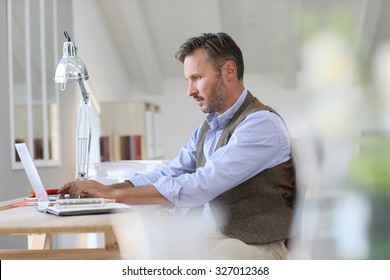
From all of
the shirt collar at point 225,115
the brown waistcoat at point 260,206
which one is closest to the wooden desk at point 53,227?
the brown waistcoat at point 260,206

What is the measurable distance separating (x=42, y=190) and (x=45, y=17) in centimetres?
112

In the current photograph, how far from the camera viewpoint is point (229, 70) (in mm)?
1400

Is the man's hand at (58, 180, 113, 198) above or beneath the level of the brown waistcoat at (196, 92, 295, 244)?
above

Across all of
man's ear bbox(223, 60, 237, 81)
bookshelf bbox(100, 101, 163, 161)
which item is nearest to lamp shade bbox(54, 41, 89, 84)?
man's ear bbox(223, 60, 237, 81)

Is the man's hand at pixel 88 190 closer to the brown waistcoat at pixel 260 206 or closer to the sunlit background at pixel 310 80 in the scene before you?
the brown waistcoat at pixel 260 206

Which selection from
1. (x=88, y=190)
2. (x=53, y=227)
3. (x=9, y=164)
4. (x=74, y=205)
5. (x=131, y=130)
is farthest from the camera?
(x=131, y=130)

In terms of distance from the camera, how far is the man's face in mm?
1383

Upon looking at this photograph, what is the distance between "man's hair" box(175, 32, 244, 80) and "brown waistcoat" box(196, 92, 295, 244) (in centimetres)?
27

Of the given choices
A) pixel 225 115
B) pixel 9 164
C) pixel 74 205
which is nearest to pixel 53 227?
pixel 74 205

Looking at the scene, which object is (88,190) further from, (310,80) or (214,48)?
(310,80)

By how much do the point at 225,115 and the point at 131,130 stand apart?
3.33 meters

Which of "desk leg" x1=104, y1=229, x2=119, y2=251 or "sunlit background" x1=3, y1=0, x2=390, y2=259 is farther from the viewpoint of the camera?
"desk leg" x1=104, y1=229, x2=119, y2=251

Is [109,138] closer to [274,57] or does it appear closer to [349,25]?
[274,57]

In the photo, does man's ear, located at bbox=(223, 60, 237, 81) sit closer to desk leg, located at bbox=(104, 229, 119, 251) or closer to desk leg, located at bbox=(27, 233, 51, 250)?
desk leg, located at bbox=(104, 229, 119, 251)
